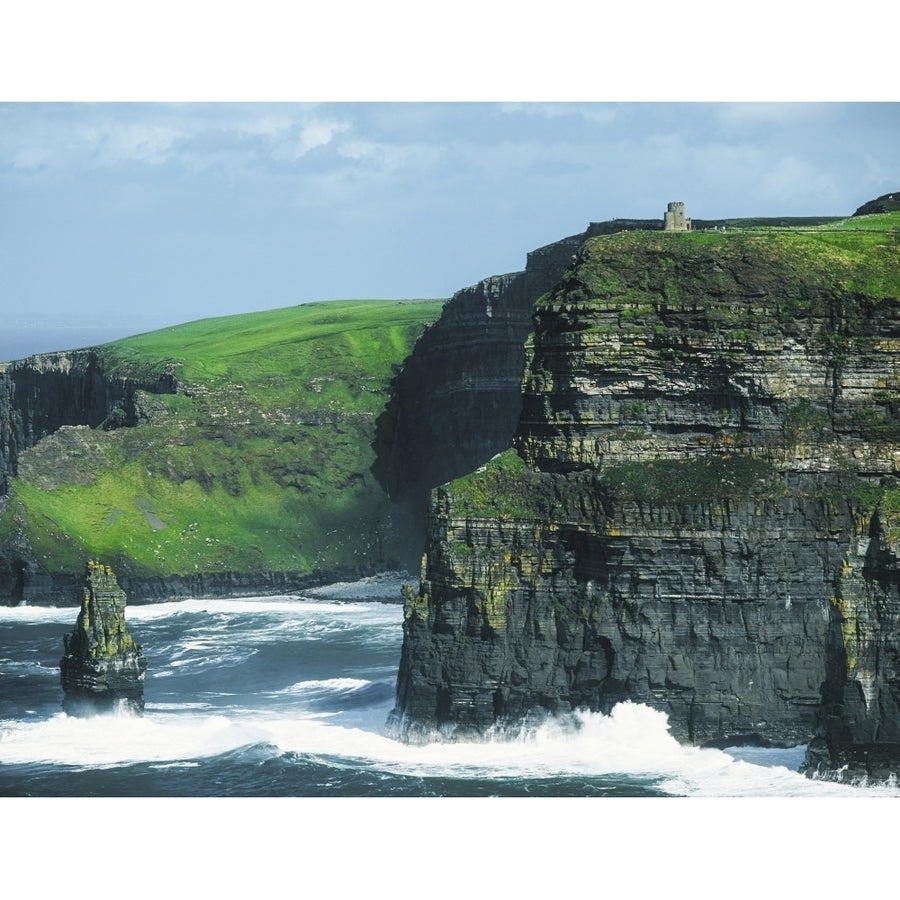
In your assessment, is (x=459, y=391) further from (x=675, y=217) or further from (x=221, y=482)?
(x=675, y=217)

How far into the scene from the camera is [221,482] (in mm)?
188125

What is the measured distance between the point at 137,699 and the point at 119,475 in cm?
6279

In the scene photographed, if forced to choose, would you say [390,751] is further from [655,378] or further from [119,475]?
[119,475]

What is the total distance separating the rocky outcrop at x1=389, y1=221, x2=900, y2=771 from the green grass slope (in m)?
65.5

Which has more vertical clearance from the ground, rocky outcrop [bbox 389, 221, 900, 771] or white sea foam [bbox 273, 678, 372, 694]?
rocky outcrop [bbox 389, 221, 900, 771]

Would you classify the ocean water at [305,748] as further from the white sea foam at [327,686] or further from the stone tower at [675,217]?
the stone tower at [675,217]

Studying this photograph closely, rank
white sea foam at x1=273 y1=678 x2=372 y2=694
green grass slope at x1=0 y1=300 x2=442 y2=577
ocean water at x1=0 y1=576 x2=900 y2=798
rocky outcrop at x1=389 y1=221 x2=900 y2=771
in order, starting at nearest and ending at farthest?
ocean water at x1=0 y1=576 x2=900 y2=798, rocky outcrop at x1=389 y1=221 x2=900 y2=771, white sea foam at x1=273 y1=678 x2=372 y2=694, green grass slope at x1=0 y1=300 x2=442 y2=577

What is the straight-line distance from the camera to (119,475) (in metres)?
184

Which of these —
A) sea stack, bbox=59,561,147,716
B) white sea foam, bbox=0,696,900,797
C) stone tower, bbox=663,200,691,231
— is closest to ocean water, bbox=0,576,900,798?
white sea foam, bbox=0,696,900,797

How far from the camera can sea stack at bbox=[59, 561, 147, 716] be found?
121 meters

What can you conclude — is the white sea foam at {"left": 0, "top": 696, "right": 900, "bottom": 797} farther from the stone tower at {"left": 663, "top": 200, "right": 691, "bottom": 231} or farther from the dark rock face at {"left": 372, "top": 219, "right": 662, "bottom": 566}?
the dark rock face at {"left": 372, "top": 219, "right": 662, "bottom": 566}

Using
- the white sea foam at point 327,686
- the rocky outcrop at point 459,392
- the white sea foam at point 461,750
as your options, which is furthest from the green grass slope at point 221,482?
the white sea foam at point 461,750

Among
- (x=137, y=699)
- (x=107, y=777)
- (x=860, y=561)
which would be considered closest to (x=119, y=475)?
(x=137, y=699)

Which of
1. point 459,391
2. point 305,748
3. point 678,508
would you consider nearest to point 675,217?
point 678,508
